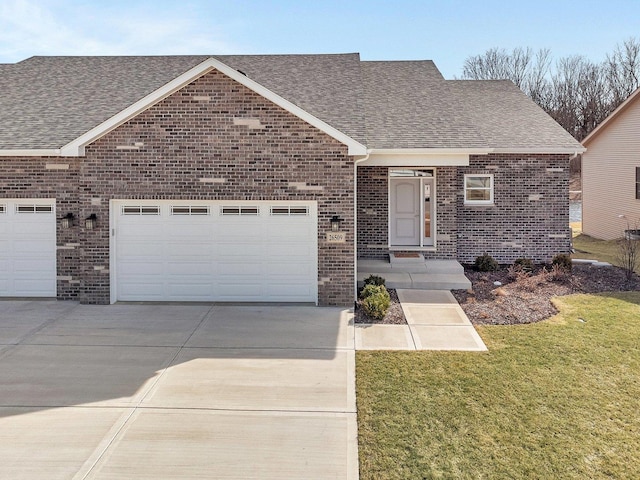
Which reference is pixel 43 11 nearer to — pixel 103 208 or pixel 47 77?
pixel 47 77

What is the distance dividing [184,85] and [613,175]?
18774 mm

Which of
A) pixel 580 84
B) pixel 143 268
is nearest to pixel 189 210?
pixel 143 268

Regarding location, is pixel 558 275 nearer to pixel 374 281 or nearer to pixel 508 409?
pixel 374 281

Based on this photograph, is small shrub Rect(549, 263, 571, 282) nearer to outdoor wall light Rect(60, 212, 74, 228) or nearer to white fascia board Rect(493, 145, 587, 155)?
white fascia board Rect(493, 145, 587, 155)

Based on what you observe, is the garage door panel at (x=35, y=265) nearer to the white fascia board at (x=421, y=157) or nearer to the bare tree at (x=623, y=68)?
the white fascia board at (x=421, y=157)

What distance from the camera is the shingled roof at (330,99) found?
12.4 metres

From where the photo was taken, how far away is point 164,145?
10500 millimetres

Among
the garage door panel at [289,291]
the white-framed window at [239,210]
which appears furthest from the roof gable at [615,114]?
the white-framed window at [239,210]

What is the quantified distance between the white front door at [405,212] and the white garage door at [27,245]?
875 centimetres

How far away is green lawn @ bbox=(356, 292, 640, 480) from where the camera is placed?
15.5 feet

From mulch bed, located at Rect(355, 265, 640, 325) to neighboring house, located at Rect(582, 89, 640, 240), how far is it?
780cm

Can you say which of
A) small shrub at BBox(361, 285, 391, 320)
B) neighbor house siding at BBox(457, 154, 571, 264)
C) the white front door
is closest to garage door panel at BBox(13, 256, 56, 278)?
small shrub at BBox(361, 285, 391, 320)

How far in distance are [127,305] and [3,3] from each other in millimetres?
7529

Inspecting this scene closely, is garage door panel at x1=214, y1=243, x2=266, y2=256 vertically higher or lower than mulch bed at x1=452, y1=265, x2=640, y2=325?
higher
